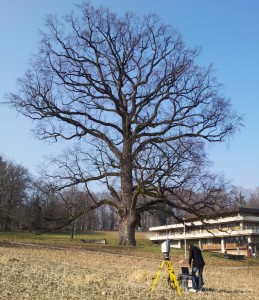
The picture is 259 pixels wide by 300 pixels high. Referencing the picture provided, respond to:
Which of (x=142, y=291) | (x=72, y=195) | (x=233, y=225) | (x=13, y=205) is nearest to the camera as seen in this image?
(x=142, y=291)

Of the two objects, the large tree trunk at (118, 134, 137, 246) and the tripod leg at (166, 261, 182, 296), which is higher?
the large tree trunk at (118, 134, 137, 246)

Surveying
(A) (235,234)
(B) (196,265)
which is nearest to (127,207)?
(B) (196,265)

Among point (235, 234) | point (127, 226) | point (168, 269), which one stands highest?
point (235, 234)

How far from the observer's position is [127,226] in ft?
96.9

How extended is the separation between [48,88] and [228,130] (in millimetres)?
14058

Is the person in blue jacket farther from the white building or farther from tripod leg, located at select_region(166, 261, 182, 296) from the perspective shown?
the white building

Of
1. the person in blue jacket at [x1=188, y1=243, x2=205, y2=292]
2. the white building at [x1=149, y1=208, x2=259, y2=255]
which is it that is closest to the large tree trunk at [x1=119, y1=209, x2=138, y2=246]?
the person in blue jacket at [x1=188, y1=243, x2=205, y2=292]

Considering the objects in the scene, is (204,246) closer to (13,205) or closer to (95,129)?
(13,205)

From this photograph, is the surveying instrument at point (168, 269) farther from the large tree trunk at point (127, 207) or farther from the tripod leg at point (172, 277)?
the large tree trunk at point (127, 207)

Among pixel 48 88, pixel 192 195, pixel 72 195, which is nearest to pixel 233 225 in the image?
pixel 72 195

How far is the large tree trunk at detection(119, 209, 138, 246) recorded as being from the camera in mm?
29328

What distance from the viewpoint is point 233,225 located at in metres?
66.2

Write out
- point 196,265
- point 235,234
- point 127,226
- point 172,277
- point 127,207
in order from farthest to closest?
point 235,234
point 127,207
point 127,226
point 196,265
point 172,277

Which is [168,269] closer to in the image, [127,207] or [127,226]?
[127,226]
